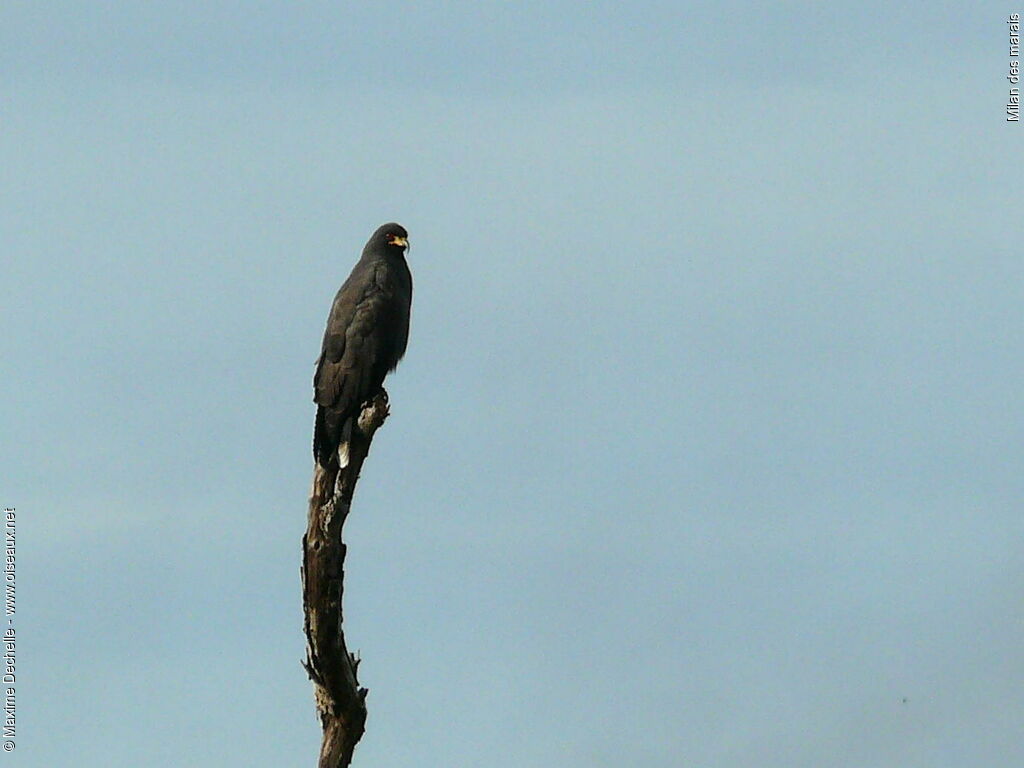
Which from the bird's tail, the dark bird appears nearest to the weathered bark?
the bird's tail

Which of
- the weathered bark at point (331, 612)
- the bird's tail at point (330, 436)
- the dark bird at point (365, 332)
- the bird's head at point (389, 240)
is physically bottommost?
the weathered bark at point (331, 612)

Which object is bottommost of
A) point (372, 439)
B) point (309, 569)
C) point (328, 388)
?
point (309, 569)

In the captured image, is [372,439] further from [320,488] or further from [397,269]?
[397,269]

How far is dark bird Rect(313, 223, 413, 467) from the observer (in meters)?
19.7

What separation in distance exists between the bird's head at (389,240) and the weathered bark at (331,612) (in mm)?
4377

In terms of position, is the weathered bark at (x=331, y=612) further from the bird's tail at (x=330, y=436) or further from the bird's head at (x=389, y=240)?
the bird's head at (x=389, y=240)

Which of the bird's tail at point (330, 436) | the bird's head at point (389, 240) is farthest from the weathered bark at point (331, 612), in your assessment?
the bird's head at point (389, 240)

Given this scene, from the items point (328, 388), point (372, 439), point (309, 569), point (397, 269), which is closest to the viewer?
point (309, 569)

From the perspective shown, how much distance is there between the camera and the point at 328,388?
1989 centimetres

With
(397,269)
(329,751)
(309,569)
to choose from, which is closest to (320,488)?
(309,569)

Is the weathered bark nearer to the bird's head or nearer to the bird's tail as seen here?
the bird's tail

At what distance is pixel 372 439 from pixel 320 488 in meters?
1.06

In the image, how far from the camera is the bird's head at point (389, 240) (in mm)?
21969

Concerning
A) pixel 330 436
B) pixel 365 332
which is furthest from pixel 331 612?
pixel 365 332
